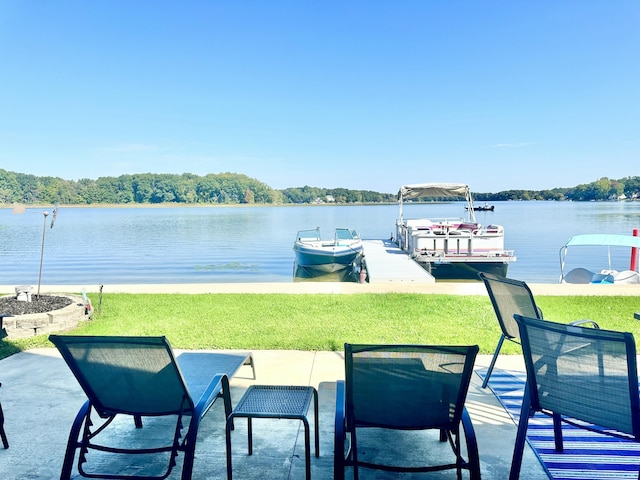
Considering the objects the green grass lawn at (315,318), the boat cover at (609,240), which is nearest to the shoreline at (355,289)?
the green grass lawn at (315,318)

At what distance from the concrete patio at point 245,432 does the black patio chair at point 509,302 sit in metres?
0.55

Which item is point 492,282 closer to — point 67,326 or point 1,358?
point 1,358

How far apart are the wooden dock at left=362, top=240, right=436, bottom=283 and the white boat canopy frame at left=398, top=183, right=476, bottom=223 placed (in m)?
A: 2.69

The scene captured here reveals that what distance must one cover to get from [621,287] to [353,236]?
37.7 ft

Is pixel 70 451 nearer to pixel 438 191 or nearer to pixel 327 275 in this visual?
pixel 327 275

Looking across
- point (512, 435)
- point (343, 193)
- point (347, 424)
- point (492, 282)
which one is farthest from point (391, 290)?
point (343, 193)

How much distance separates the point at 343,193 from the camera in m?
121

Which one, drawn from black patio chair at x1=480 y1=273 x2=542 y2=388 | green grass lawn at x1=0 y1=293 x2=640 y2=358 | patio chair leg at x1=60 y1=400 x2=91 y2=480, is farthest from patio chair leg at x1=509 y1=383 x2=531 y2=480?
green grass lawn at x1=0 y1=293 x2=640 y2=358

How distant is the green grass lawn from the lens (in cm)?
514

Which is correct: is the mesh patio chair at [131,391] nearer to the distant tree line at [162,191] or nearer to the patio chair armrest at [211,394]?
the patio chair armrest at [211,394]

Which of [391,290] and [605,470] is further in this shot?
[391,290]

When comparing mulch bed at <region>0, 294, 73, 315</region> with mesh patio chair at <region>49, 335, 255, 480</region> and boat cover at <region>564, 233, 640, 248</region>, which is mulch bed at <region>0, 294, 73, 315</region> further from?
boat cover at <region>564, 233, 640, 248</region>

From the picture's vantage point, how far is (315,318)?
626 centimetres

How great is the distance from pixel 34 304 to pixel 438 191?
17.2m
